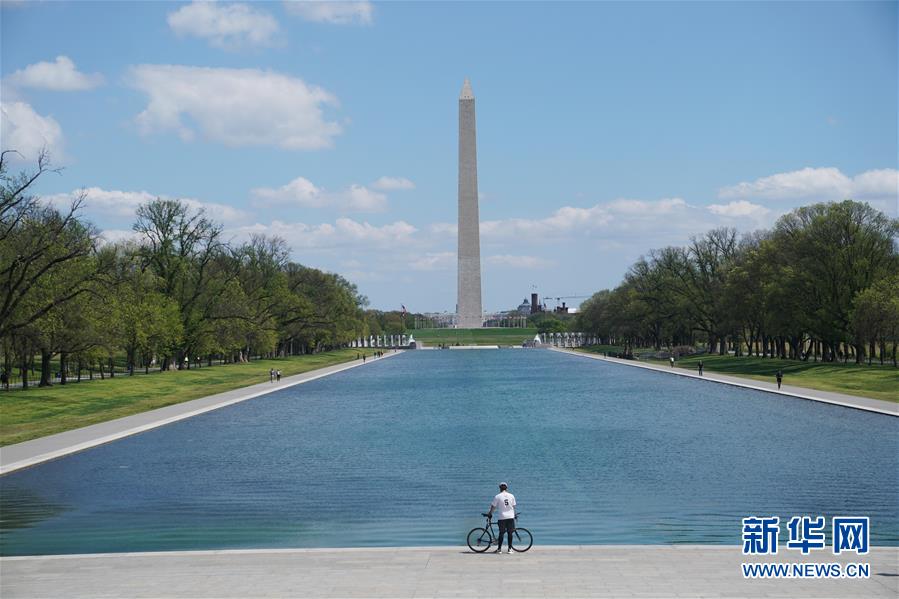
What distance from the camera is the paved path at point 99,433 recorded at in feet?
87.7

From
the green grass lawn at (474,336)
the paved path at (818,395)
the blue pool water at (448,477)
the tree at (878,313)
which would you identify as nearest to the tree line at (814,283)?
the tree at (878,313)

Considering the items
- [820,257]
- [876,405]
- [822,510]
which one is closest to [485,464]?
[822,510]

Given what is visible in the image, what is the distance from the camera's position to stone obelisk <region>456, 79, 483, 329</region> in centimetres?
12238

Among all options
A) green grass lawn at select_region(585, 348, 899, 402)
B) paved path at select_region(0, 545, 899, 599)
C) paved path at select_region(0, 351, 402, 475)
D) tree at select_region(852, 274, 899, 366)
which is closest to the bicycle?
paved path at select_region(0, 545, 899, 599)

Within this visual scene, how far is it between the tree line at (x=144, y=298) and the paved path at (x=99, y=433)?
6.47 m

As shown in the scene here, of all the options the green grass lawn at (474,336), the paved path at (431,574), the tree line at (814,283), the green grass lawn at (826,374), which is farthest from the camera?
the green grass lawn at (474,336)

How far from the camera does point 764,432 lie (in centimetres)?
3284

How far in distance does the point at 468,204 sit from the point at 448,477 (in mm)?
102197

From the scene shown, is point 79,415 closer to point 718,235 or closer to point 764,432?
point 764,432

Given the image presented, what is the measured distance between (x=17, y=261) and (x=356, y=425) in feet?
49.1

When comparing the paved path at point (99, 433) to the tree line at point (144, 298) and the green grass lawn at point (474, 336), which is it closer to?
the tree line at point (144, 298)

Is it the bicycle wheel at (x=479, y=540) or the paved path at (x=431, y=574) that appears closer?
the paved path at (x=431, y=574)

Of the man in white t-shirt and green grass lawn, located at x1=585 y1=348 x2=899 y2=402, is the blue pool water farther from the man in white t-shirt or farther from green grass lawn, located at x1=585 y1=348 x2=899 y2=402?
green grass lawn, located at x1=585 y1=348 x2=899 y2=402

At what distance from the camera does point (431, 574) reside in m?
13.5
